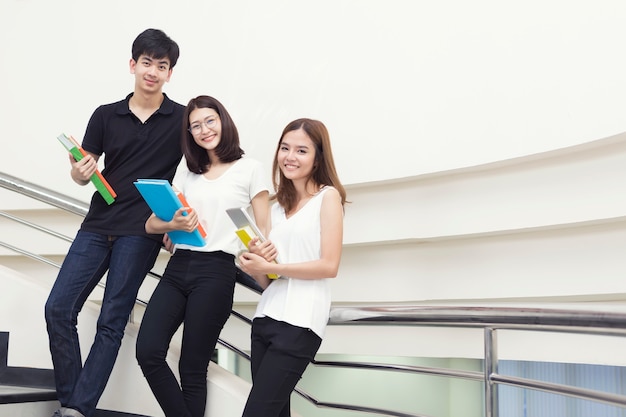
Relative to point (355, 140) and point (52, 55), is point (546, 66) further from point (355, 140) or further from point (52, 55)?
point (52, 55)

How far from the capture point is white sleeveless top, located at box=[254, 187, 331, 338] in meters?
2.38

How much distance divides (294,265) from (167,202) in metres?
0.62

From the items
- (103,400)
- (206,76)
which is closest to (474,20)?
(206,76)

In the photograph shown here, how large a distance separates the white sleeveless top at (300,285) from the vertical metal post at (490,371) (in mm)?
632

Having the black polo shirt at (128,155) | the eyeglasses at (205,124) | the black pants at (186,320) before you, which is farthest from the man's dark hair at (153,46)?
the black pants at (186,320)

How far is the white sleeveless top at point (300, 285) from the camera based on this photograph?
238 centimetres

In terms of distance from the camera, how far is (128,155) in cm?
313

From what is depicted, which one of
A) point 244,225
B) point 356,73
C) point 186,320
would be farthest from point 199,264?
point 356,73

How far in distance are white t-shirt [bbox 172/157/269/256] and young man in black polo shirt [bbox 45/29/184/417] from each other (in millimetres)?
315

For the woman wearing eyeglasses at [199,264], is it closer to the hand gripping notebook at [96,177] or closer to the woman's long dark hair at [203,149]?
the woman's long dark hair at [203,149]

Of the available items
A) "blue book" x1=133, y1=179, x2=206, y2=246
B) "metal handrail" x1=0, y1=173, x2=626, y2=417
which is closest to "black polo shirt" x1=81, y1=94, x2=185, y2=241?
"blue book" x1=133, y1=179, x2=206, y2=246

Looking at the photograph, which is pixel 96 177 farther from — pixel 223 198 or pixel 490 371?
pixel 490 371

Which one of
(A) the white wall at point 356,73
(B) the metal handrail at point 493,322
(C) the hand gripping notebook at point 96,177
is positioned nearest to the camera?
(B) the metal handrail at point 493,322

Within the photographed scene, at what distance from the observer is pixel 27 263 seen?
18.1 feet
